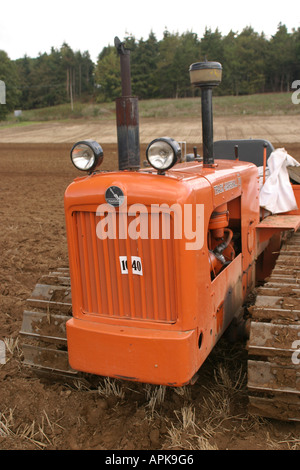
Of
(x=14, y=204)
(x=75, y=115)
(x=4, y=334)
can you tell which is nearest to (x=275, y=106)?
(x=75, y=115)

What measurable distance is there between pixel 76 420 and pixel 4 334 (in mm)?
1820

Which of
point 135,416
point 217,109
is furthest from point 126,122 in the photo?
point 217,109

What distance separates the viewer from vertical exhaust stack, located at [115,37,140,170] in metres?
3.48

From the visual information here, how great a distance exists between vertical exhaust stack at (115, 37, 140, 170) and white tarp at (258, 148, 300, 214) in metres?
2.43

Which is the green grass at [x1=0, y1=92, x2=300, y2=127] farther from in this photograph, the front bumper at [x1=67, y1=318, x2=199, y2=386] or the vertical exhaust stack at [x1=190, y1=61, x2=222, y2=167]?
the front bumper at [x1=67, y1=318, x2=199, y2=386]

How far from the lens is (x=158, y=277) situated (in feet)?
11.0

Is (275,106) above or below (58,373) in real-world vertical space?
above

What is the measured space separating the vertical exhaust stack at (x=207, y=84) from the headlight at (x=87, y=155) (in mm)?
949

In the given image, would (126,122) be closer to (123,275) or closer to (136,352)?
(123,275)

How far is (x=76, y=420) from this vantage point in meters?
3.76

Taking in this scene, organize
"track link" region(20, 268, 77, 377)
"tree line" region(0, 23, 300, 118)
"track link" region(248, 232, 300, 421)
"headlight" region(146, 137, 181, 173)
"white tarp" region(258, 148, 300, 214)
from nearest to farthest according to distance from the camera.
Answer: "headlight" region(146, 137, 181, 173) → "track link" region(248, 232, 300, 421) → "track link" region(20, 268, 77, 377) → "white tarp" region(258, 148, 300, 214) → "tree line" region(0, 23, 300, 118)

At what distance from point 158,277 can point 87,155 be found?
1.02 metres

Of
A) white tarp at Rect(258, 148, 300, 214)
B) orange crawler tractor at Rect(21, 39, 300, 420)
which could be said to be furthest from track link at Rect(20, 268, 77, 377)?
white tarp at Rect(258, 148, 300, 214)

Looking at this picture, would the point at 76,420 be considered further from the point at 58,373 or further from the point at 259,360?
the point at 259,360
